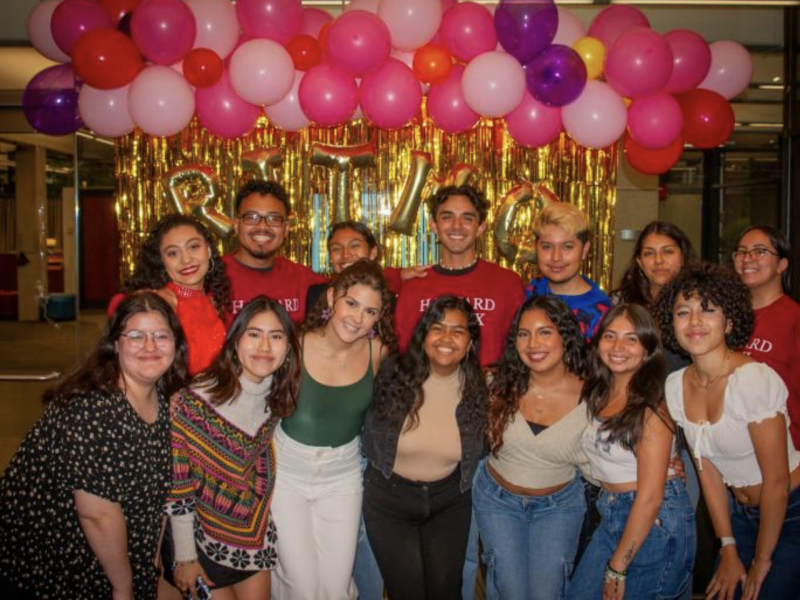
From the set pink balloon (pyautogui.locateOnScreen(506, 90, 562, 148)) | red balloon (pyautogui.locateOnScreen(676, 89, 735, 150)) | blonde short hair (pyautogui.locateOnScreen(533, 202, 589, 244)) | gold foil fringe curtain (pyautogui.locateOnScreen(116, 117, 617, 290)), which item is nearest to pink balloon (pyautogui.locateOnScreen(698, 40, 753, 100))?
red balloon (pyautogui.locateOnScreen(676, 89, 735, 150))

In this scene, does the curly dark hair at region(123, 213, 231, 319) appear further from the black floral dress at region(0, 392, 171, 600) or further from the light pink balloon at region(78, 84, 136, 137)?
the light pink balloon at region(78, 84, 136, 137)

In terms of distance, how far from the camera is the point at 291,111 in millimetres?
4555

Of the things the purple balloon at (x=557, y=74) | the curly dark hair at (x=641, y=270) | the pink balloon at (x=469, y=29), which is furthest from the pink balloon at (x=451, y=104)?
the curly dark hair at (x=641, y=270)

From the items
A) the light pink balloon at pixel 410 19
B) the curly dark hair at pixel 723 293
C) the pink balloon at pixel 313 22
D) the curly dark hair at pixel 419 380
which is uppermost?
the pink balloon at pixel 313 22

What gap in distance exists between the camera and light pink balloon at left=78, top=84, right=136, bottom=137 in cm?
428

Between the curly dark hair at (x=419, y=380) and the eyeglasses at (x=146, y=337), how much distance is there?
908mm

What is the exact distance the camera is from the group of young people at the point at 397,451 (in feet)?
7.30

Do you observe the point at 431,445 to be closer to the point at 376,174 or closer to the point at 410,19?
the point at 410,19

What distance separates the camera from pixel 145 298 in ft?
7.79

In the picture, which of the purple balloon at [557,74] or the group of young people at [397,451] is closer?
the group of young people at [397,451]

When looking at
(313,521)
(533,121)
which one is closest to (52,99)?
(533,121)

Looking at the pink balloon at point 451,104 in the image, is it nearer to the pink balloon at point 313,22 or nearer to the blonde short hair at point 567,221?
the pink balloon at point 313,22

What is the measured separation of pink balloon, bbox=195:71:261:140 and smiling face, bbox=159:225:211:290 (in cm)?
148

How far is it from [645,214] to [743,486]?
4697 mm
